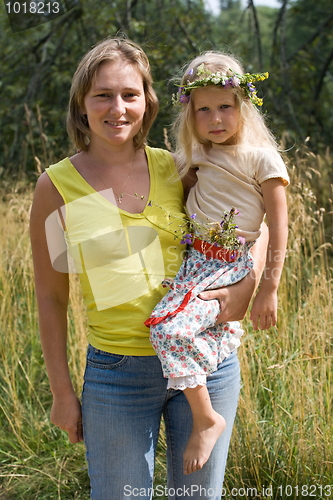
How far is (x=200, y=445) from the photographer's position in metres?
1.39

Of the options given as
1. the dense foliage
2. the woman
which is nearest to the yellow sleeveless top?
the woman

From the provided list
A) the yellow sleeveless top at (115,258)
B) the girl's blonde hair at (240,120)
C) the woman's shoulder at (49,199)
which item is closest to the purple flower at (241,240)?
the yellow sleeveless top at (115,258)

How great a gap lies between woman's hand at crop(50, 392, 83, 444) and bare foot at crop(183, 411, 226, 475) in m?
0.37

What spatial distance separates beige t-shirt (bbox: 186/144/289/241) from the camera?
1.56 m

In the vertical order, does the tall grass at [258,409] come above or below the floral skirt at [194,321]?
below

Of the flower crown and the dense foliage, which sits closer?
the flower crown

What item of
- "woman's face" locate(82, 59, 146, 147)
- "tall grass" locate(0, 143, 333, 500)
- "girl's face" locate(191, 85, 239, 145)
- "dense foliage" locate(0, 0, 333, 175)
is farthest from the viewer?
"dense foliage" locate(0, 0, 333, 175)

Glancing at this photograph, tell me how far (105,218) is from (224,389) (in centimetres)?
68

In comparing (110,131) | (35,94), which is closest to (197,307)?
(110,131)

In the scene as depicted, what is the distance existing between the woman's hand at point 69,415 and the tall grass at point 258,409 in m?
0.73

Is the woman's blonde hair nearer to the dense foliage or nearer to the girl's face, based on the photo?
the girl's face

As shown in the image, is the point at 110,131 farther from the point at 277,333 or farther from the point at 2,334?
the point at 2,334

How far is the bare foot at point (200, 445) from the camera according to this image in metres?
1.39

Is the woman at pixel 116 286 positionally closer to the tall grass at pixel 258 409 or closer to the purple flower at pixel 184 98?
the purple flower at pixel 184 98
